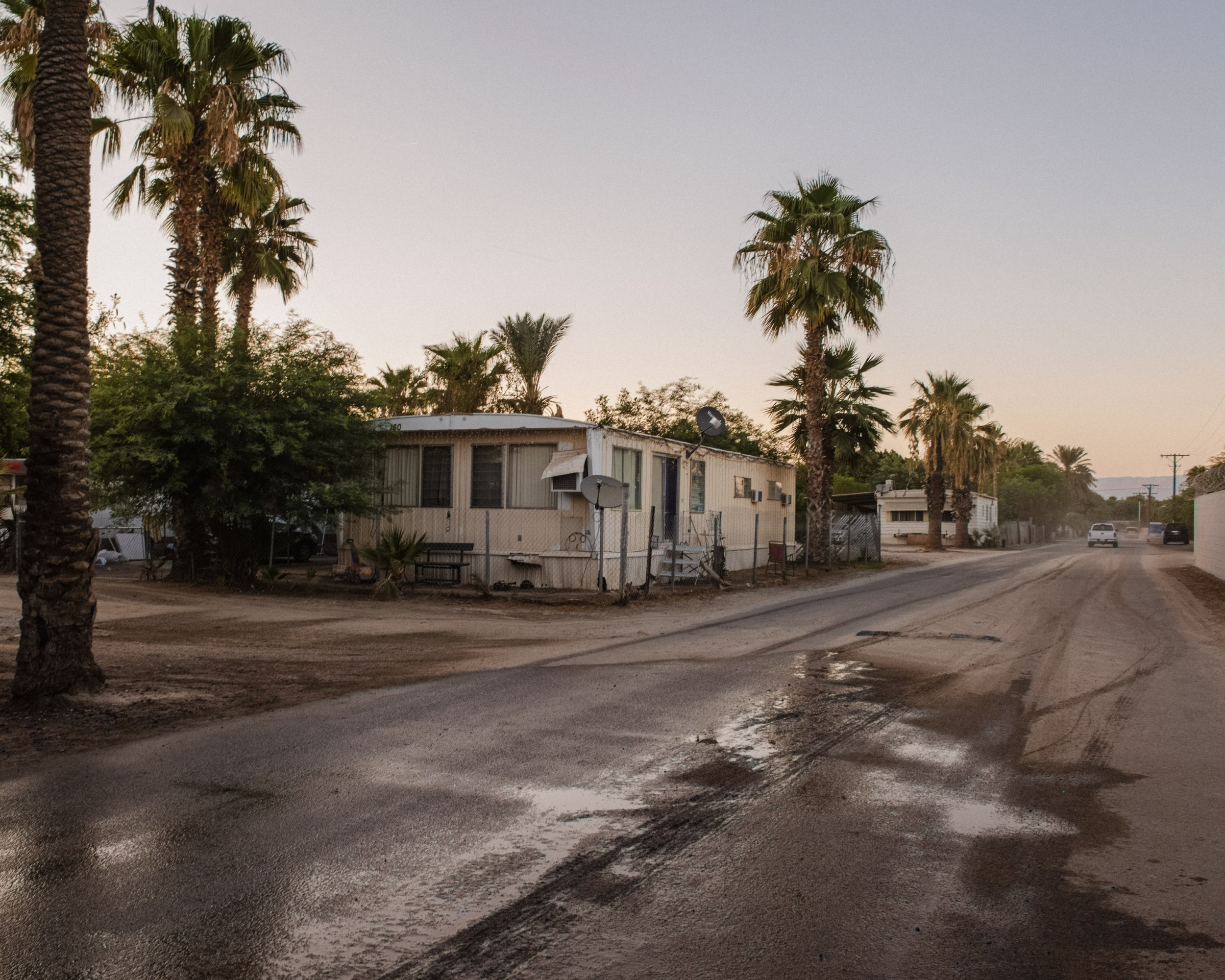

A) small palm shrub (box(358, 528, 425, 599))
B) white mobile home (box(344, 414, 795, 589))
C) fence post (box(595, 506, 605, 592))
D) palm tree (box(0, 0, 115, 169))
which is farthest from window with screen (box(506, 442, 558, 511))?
palm tree (box(0, 0, 115, 169))

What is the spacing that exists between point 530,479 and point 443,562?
2.49m

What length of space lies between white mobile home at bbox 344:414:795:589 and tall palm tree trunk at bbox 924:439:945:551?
26.8 meters

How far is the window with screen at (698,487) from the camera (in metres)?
21.8

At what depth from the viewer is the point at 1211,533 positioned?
26641 millimetres

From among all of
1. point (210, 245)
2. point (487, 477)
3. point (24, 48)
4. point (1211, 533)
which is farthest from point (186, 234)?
point (1211, 533)

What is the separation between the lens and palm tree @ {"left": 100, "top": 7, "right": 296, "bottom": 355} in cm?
1820

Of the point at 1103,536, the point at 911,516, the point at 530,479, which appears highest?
the point at 530,479

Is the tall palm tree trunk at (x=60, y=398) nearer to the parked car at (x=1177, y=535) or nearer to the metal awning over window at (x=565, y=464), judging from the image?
the metal awning over window at (x=565, y=464)

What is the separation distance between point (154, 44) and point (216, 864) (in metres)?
18.9

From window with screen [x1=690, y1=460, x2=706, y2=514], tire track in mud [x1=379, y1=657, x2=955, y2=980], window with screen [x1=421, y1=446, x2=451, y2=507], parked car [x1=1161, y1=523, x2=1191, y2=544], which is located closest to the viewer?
tire track in mud [x1=379, y1=657, x2=955, y2=980]

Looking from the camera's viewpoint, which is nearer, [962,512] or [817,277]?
[817,277]

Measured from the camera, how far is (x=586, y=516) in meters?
17.9

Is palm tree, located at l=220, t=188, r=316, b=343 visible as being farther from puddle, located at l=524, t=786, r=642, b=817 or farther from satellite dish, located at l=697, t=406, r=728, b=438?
puddle, located at l=524, t=786, r=642, b=817

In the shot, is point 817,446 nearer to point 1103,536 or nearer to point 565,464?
point 565,464
